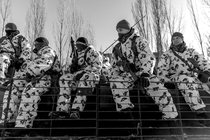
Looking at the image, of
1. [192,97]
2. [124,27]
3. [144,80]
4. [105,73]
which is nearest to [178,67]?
[192,97]

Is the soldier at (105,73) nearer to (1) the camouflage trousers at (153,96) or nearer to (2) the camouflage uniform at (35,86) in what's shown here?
(1) the camouflage trousers at (153,96)

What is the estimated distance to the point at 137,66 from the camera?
316 cm

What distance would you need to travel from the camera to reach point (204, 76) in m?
3.23

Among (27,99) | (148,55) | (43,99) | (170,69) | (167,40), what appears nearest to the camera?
(27,99)

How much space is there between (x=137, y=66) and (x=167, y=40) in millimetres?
9152

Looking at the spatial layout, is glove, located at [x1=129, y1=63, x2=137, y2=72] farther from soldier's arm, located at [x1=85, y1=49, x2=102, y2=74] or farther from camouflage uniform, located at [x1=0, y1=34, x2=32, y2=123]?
camouflage uniform, located at [x1=0, y1=34, x2=32, y2=123]

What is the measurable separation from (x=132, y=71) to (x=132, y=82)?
0.30 meters

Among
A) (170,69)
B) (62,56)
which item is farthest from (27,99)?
(62,56)

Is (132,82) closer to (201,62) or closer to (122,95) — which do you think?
(122,95)

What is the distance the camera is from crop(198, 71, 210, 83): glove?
3.23 m

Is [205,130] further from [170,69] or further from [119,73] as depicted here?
[119,73]

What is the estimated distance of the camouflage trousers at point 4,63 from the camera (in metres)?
3.43

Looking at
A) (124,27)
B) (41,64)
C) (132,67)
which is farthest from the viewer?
(124,27)

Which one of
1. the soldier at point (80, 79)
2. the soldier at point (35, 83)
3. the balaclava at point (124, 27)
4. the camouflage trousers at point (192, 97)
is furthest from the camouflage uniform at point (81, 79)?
the camouflage trousers at point (192, 97)
